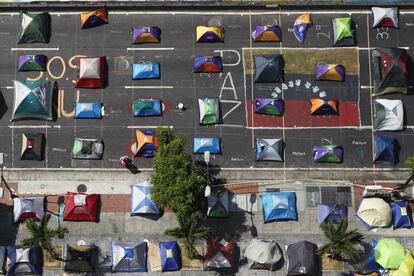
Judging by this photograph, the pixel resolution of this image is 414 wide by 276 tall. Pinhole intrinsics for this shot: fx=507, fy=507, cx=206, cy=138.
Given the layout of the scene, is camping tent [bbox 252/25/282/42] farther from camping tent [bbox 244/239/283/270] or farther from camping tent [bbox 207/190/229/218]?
camping tent [bbox 244/239/283/270]

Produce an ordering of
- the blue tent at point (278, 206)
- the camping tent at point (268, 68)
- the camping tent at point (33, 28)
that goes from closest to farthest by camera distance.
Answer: the blue tent at point (278, 206) < the camping tent at point (268, 68) < the camping tent at point (33, 28)

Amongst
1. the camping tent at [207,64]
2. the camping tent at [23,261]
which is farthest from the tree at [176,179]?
the camping tent at [23,261]

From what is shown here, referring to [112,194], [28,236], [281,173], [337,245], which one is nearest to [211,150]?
[281,173]

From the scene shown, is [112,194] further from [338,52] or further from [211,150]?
[338,52]

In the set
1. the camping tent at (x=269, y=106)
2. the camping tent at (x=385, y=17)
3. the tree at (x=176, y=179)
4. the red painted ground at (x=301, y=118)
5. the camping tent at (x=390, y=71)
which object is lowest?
the tree at (x=176, y=179)

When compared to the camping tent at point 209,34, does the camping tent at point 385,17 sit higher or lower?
higher

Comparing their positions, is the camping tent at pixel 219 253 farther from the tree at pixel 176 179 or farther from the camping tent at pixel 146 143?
the camping tent at pixel 146 143
